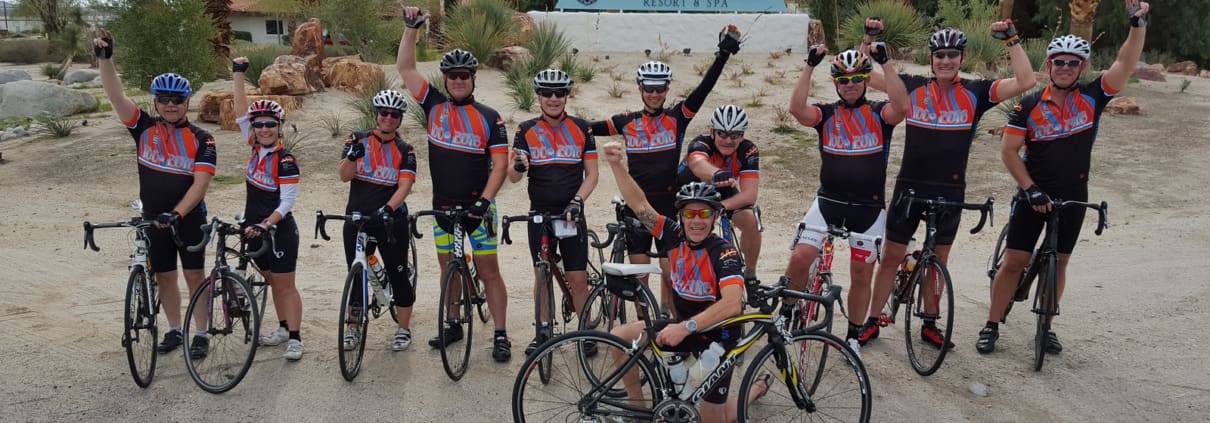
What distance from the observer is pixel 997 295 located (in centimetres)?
668

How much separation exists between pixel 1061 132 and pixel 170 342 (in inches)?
256

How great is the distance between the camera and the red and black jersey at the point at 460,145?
248 inches

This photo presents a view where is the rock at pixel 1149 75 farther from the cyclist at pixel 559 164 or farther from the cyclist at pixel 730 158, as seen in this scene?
the cyclist at pixel 559 164

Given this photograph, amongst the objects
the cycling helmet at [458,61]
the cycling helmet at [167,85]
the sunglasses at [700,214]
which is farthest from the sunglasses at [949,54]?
the cycling helmet at [167,85]

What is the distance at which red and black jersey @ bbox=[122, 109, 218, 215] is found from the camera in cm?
623

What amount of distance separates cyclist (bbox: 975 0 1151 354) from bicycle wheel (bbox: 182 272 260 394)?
525 cm

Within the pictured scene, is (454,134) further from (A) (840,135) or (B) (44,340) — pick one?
(B) (44,340)

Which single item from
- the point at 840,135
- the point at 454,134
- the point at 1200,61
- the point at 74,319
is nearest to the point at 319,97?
the point at 74,319

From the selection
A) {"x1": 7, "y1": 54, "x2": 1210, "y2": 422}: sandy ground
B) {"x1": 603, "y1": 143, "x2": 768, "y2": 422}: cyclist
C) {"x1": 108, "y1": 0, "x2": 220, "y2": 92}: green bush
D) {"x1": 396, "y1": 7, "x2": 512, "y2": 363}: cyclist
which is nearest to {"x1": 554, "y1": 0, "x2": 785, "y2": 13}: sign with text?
{"x1": 108, "y1": 0, "x2": 220, "y2": 92}: green bush

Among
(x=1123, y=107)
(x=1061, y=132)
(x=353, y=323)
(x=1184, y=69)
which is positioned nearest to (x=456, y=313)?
(x=353, y=323)

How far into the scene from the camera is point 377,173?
627 centimetres

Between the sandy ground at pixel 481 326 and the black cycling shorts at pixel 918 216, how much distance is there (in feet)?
2.84

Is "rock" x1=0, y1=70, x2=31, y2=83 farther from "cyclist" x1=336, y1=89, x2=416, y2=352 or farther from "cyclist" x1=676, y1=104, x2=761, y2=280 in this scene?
"cyclist" x1=676, y1=104, x2=761, y2=280

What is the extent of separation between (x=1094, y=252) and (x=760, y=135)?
22.5 ft
